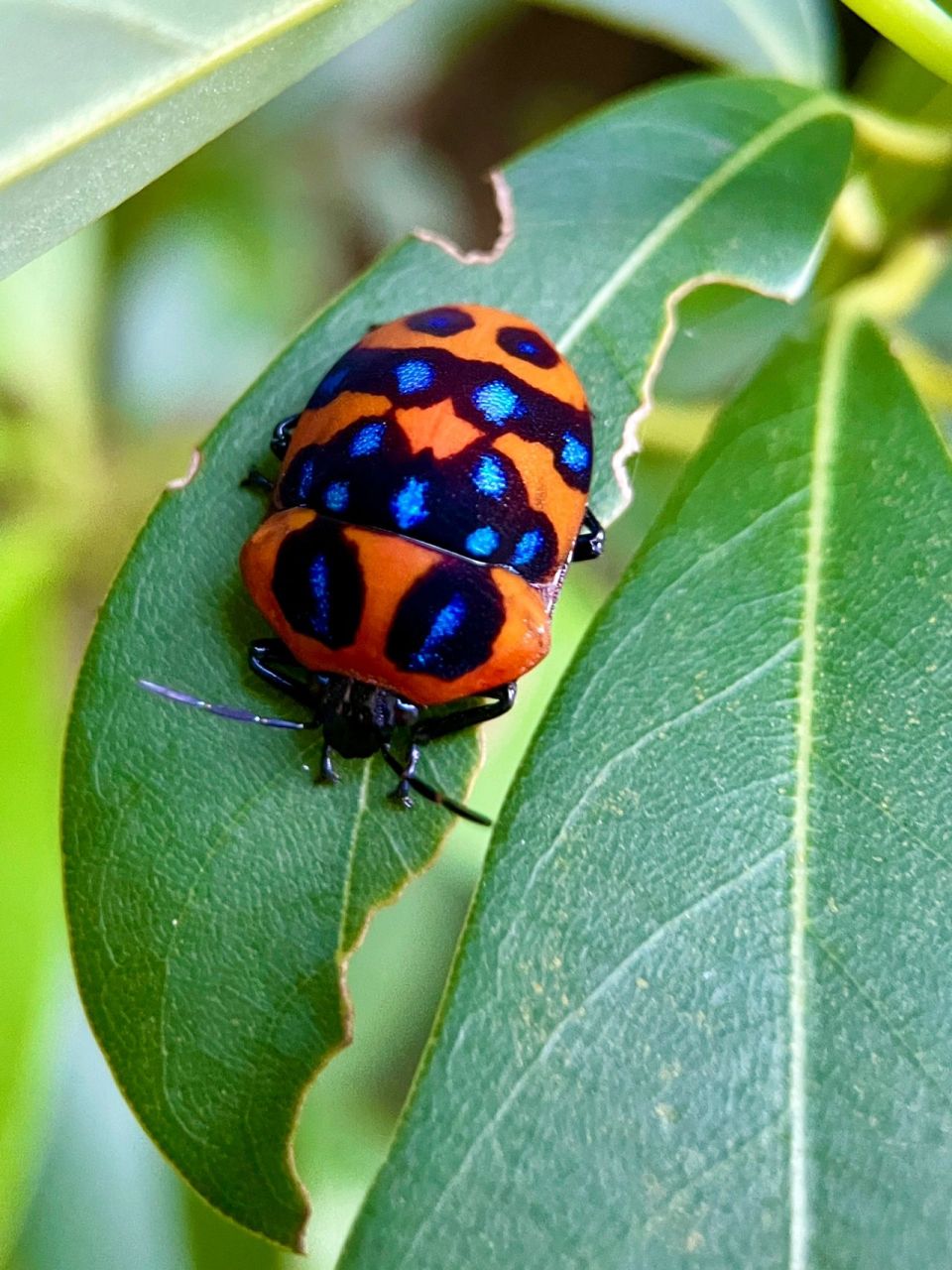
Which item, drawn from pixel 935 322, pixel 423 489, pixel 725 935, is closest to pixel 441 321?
pixel 423 489

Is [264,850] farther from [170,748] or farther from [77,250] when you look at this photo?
[77,250]

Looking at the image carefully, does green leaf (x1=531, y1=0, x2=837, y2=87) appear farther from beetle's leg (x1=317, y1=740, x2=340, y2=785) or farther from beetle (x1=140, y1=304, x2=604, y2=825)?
beetle's leg (x1=317, y1=740, x2=340, y2=785)

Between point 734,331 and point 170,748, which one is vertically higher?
point 734,331

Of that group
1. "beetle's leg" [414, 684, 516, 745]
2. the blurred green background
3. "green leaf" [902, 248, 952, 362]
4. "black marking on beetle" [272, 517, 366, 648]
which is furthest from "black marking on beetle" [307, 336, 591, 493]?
"green leaf" [902, 248, 952, 362]

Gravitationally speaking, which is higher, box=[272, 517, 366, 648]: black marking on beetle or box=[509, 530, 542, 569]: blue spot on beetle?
box=[509, 530, 542, 569]: blue spot on beetle

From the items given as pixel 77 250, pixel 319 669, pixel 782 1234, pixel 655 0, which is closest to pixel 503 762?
pixel 319 669

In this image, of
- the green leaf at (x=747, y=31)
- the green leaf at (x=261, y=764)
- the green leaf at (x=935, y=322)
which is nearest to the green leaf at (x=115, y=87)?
the green leaf at (x=261, y=764)

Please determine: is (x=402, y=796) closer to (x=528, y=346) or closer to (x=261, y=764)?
(x=261, y=764)
